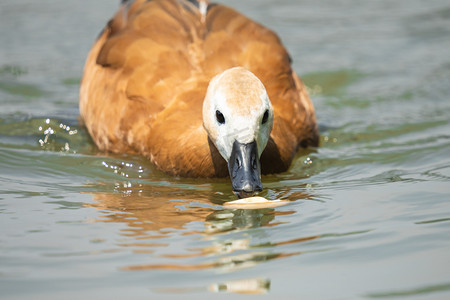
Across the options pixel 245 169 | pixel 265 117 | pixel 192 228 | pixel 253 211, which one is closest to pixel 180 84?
pixel 265 117

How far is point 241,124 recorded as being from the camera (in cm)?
507

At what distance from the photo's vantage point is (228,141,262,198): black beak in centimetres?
498

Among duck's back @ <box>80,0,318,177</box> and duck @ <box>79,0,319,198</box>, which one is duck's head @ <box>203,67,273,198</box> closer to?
duck @ <box>79,0,319,198</box>

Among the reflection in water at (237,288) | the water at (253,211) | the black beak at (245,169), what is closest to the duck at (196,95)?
the black beak at (245,169)

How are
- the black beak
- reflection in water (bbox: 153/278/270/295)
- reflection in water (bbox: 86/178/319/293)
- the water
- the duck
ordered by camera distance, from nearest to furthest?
reflection in water (bbox: 153/278/270/295), the water, reflection in water (bbox: 86/178/319/293), the black beak, the duck

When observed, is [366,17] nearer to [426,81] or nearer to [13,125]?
[426,81]

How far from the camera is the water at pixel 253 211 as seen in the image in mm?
3703

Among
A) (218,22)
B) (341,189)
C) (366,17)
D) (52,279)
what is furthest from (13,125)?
(366,17)

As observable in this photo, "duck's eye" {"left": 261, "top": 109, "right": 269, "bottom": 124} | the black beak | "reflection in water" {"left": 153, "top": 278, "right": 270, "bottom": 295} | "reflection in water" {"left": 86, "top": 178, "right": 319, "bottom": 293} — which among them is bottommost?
"reflection in water" {"left": 153, "top": 278, "right": 270, "bottom": 295}

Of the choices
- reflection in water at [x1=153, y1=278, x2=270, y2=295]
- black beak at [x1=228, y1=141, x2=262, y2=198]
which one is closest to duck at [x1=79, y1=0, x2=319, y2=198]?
black beak at [x1=228, y1=141, x2=262, y2=198]

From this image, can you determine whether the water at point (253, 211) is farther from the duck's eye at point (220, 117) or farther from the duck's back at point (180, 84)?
the duck's eye at point (220, 117)

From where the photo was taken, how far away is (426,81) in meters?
9.27

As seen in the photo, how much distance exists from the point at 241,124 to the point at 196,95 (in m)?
1.19

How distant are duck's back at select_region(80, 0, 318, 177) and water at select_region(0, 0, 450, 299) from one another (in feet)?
0.57
